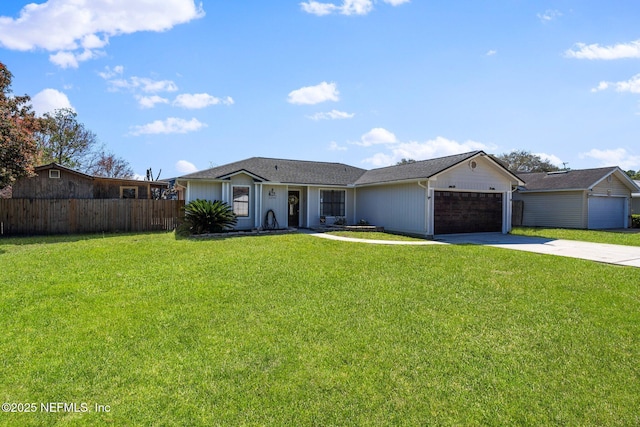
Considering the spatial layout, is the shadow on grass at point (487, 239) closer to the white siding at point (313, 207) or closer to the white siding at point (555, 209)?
the white siding at point (313, 207)

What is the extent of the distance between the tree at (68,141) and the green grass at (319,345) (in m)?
27.2

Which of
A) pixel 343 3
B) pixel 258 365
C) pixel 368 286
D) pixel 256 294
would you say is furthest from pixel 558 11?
pixel 258 365

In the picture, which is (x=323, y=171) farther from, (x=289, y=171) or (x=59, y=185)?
(x=59, y=185)

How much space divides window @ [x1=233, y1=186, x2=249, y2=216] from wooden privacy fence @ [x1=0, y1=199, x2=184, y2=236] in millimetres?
2622

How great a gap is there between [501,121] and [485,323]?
1440cm

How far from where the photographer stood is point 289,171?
713 inches

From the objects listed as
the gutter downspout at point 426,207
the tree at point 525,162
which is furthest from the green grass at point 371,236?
the tree at point 525,162

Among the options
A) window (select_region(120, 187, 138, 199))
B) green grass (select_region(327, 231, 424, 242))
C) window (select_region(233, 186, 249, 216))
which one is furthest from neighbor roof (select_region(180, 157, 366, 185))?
window (select_region(120, 187, 138, 199))

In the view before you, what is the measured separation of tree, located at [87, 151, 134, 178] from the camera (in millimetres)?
33203

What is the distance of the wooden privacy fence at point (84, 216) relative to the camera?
44.5 ft

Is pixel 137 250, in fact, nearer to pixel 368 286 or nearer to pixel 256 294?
pixel 256 294

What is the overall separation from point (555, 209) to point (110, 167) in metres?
38.2

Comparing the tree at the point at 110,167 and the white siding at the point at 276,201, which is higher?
the tree at the point at 110,167

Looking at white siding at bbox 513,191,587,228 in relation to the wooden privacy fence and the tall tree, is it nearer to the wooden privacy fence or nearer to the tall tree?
the wooden privacy fence
